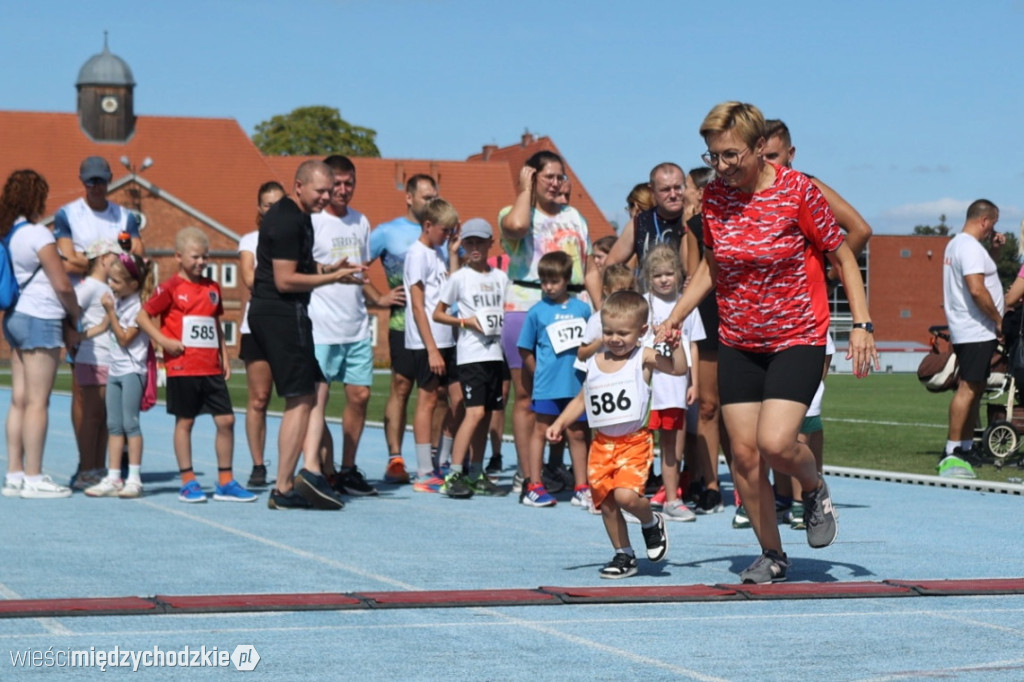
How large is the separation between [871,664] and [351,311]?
6.88 meters

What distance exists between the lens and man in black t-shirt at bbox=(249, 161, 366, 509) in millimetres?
10844

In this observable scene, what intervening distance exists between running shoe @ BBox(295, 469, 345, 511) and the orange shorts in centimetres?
321

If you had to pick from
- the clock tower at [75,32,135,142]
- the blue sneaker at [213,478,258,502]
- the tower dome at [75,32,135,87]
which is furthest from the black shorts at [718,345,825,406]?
the tower dome at [75,32,135,87]

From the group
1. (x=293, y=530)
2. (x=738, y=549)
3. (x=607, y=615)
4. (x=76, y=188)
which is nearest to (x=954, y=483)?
(x=738, y=549)

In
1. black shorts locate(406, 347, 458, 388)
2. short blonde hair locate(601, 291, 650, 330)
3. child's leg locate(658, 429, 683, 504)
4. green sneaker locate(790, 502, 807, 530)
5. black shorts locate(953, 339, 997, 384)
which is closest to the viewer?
short blonde hair locate(601, 291, 650, 330)

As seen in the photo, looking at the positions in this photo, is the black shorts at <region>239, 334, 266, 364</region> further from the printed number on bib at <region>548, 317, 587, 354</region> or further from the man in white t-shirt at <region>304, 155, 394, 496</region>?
the printed number on bib at <region>548, 317, 587, 354</region>

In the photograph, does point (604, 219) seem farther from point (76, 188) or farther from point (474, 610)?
point (474, 610)

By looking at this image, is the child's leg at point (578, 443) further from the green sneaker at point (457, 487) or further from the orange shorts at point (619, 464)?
the orange shorts at point (619, 464)

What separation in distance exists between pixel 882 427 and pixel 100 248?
1186 cm

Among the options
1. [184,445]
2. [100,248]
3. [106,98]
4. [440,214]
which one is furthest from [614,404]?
[106,98]

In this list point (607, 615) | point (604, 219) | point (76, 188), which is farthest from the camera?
point (604, 219)

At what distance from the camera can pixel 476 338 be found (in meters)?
12.2

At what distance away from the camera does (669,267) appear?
1084 centimetres

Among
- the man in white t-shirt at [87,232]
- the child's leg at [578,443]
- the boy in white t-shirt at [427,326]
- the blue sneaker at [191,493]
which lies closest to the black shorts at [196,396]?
the blue sneaker at [191,493]
